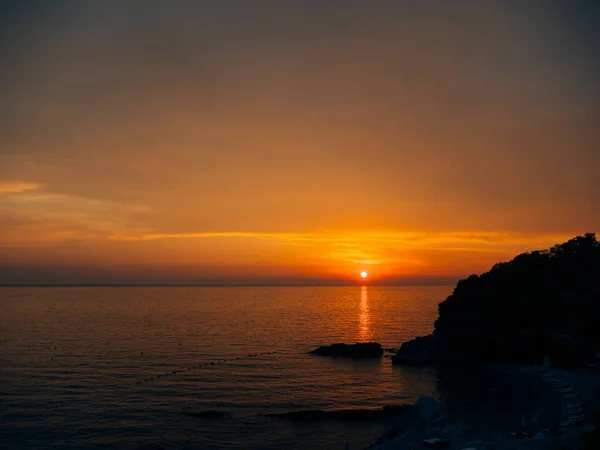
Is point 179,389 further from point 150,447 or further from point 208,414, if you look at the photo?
point 150,447

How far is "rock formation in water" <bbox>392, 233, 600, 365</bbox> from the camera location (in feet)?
232

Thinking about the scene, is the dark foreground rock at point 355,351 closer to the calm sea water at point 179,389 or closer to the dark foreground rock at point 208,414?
the calm sea water at point 179,389

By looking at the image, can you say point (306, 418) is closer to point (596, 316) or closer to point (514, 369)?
point (514, 369)

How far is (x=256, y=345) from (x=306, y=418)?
189 feet

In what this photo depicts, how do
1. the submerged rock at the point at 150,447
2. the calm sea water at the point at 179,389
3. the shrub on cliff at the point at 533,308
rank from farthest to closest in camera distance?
the shrub on cliff at the point at 533,308 → the calm sea water at the point at 179,389 → the submerged rock at the point at 150,447

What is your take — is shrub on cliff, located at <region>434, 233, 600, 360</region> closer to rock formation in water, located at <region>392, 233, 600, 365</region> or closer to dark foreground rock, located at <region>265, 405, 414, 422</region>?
rock formation in water, located at <region>392, 233, 600, 365</region>

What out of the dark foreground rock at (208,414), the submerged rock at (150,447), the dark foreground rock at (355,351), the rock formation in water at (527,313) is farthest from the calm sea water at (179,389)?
the rock formation in water at (527,313)

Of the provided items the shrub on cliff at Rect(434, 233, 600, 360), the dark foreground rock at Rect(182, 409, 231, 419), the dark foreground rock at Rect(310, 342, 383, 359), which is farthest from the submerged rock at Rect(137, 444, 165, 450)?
the shrub on cliff at Rect(434, 233, 600, 360)

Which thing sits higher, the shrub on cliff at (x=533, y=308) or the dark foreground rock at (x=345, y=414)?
the shrub on cliff at (x=533, y=308)

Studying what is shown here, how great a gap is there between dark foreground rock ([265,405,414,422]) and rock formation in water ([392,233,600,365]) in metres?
31.4

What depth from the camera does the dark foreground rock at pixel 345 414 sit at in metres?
49.7

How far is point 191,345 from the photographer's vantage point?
4114 inches

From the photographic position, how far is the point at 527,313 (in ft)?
261

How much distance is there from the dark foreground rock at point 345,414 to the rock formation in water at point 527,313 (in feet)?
103
